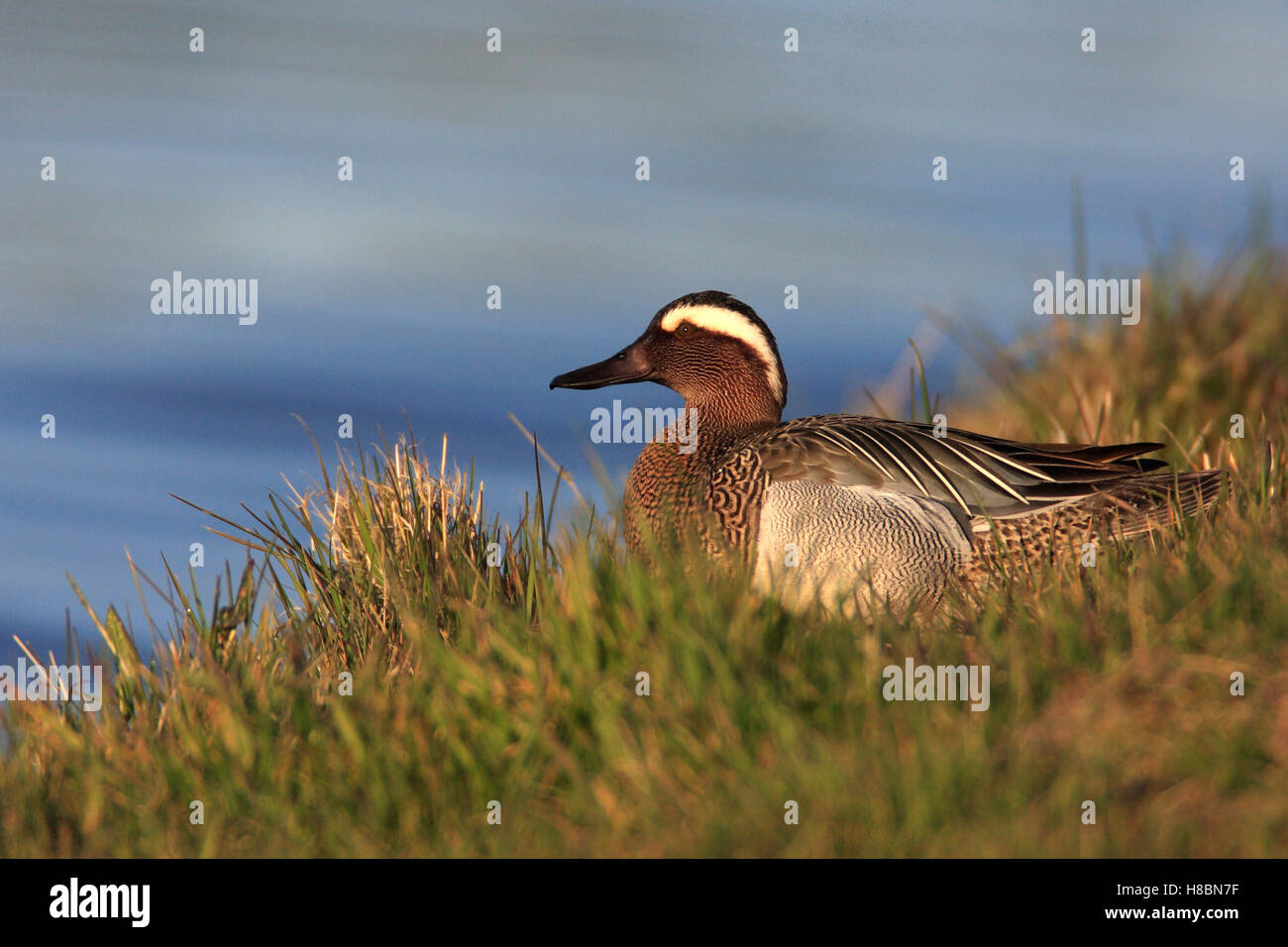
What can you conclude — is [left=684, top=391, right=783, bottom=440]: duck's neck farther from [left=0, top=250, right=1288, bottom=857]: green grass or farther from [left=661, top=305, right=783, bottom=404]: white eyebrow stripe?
[left=0, top=250, right=1288, bottom=857]: green grass

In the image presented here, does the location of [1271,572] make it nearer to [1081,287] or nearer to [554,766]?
[554,766]

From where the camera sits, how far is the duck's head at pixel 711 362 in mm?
6219

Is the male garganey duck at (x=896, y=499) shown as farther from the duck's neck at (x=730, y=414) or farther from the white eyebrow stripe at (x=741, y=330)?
the white eyebrow stripe at (x=741, y=330)

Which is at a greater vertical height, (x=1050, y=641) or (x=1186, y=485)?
(x=1186, y=485)

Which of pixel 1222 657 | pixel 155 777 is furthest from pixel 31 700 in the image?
pixel 1222 657

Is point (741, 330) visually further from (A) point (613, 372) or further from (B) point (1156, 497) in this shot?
(B) point (1156, 497)

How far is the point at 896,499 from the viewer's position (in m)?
5.06

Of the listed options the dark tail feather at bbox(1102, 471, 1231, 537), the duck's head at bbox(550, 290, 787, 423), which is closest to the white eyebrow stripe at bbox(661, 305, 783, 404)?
the duck's head at bbox(550, 290, 787, 423)

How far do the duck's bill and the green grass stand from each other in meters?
1.75

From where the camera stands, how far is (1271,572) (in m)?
3.78

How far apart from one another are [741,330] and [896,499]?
1476mm

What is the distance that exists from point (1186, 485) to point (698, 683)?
108 inches

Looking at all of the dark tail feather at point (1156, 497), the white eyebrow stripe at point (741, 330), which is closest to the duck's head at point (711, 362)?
the white eyebrow stripe at point (741, 330)

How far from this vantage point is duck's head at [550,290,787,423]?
6.22m
